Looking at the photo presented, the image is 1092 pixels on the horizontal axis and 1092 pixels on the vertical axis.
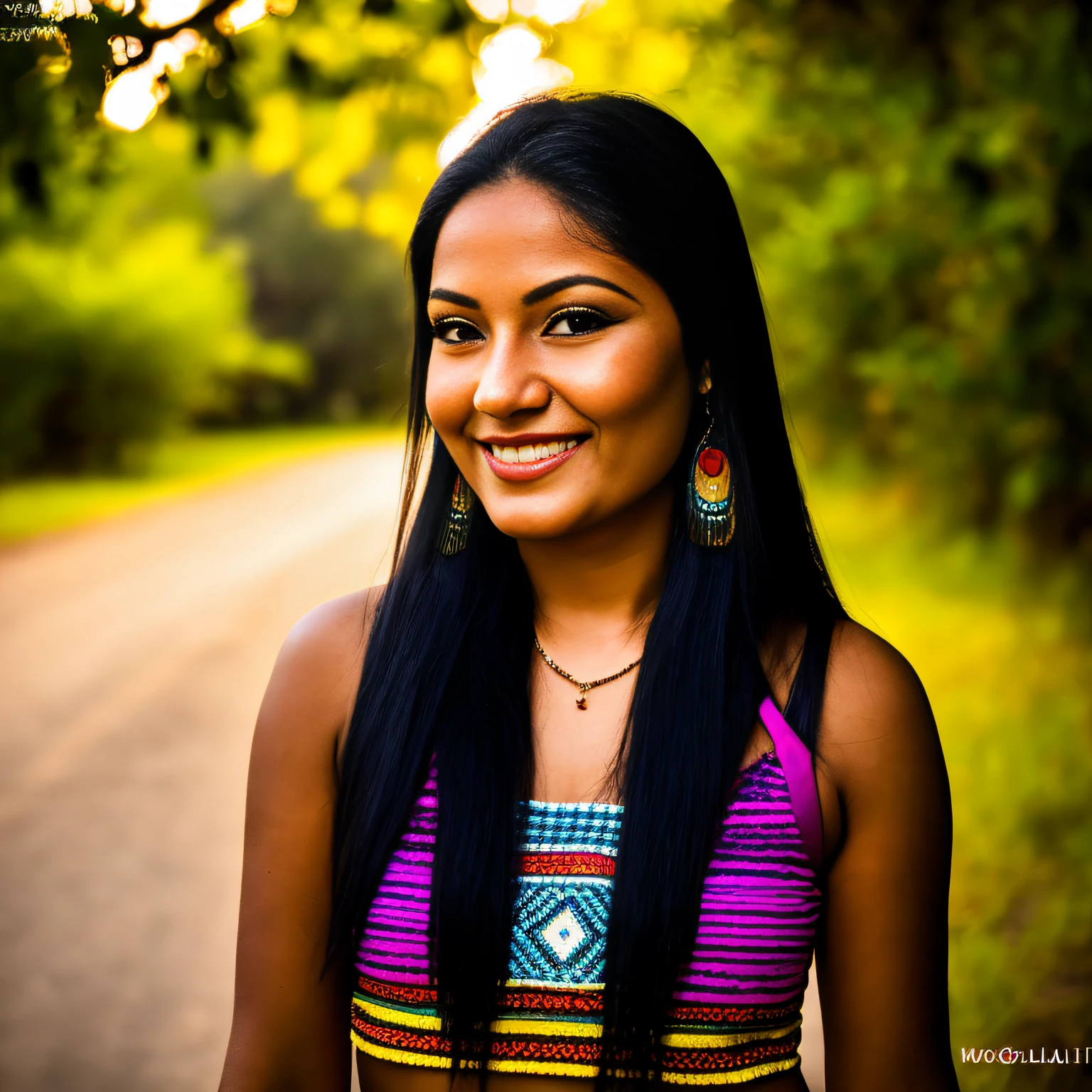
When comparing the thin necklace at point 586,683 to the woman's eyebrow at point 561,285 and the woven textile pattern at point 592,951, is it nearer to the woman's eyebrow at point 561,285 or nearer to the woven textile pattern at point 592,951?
the woven textile pattern at point 592,951

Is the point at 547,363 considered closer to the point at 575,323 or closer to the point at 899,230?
the point at 575,323

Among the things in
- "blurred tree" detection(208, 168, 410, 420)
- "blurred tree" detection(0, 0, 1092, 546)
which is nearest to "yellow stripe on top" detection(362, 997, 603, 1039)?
"blurred tree" detection(0, 0, 1092, 546)

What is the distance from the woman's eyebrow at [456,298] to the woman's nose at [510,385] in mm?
68

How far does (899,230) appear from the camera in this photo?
7133 millimetres

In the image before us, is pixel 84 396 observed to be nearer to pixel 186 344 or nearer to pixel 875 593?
pixel 186 344

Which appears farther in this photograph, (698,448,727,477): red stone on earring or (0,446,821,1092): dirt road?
(0,446,821,1092): dirt road

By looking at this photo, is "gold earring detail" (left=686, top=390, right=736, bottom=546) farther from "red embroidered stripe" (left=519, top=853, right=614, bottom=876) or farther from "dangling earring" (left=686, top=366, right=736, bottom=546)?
"red embroidered stripe" (left=519, top=853, right=614, bottom=876)

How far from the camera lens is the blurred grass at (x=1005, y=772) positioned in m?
4.04

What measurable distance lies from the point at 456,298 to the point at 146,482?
16.5m

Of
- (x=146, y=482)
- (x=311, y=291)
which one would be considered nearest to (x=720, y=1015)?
(x=146, y=482)

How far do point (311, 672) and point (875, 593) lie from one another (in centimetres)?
767

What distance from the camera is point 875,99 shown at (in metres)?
5.69

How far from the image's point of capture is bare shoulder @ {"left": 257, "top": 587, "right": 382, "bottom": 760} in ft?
6.42

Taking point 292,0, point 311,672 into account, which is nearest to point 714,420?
point 311,672
